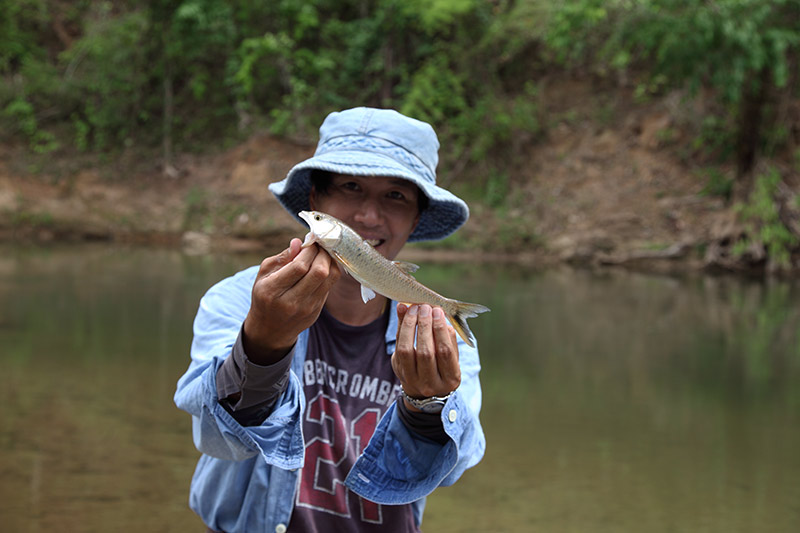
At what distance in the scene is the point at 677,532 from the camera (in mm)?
4027

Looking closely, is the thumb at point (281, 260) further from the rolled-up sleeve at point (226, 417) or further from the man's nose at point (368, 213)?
the man's nose at point (368, 213)

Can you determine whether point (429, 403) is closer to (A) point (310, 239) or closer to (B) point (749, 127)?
(A) point (310, 239)

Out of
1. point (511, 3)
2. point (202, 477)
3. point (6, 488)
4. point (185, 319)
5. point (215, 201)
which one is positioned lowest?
point (215, 201)

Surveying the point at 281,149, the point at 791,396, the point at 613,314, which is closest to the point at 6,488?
the point at 791,396

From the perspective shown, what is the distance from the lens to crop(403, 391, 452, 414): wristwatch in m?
2.00

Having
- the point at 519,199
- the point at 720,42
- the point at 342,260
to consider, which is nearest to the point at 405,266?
the point at 342,260

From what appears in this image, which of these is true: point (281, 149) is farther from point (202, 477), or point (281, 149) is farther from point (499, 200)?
point (202, 477)

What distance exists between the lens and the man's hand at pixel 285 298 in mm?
1734

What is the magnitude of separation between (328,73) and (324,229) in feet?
60.4

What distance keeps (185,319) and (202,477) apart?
21.0ft

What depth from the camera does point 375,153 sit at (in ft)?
7.91

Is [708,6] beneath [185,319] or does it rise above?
above

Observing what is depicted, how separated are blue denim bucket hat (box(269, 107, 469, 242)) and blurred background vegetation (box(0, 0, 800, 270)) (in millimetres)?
13434

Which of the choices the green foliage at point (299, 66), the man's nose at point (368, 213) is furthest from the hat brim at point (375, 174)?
the green foliage at point (299, 66)
